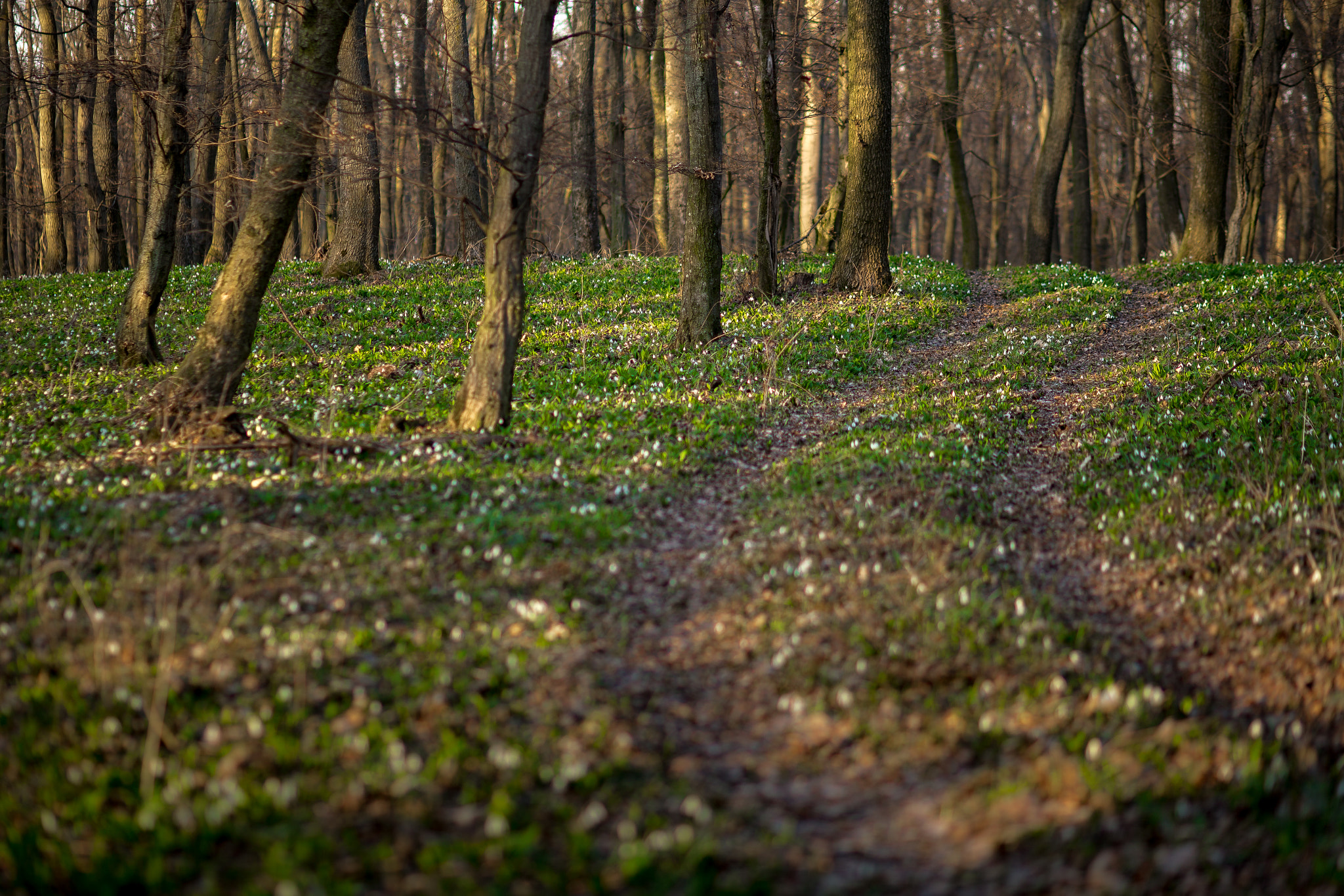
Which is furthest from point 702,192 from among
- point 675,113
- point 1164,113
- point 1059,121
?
point 1164,113

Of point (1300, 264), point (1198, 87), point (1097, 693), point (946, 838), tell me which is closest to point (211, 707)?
point (946, 838)

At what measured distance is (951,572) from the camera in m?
5.65

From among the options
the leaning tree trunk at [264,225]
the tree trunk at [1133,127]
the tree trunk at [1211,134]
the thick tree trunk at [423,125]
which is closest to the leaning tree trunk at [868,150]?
the thick tree trunk at [423,125]

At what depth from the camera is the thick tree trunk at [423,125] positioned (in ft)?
26.2

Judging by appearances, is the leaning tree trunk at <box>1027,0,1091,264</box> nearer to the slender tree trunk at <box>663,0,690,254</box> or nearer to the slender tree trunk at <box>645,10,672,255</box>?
the slender tree trunk at <box>663,0,690,254</box>

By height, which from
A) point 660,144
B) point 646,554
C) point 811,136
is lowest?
point 646,554

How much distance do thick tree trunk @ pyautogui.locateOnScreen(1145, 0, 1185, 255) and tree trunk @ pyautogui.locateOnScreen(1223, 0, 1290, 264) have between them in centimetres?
183

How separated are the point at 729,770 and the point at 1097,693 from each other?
196 centimetres

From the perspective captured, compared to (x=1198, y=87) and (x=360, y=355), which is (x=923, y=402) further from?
(x=1198, y=87)

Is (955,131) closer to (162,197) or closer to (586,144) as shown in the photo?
(586,144)

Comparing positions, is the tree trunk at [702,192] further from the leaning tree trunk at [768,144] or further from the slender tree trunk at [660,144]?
the slender tree trunk at [660,144]

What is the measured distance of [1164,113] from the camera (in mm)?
22344

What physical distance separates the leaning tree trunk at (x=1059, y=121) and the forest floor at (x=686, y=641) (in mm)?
14060

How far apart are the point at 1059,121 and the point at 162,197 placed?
20991 millimetres
